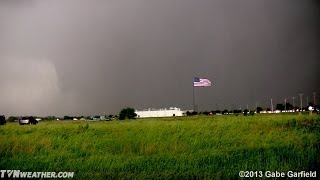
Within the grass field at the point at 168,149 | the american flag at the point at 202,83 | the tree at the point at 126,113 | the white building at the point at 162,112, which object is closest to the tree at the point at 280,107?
the white building at the point at 162,112

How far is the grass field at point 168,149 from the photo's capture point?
16.2 metres

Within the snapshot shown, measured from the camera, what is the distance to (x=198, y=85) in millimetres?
39000

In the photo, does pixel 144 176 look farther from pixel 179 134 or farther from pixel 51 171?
pixel 179 134

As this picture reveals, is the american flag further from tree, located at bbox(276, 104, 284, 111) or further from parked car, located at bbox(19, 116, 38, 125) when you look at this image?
tree, located at bbox(276, 104, 284, 111)

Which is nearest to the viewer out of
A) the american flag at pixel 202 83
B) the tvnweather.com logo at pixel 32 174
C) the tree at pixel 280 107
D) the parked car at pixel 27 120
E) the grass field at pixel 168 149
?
the tvnweather.com logo at pixel 32 174

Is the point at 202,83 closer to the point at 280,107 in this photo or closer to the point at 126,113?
the point at 126,113

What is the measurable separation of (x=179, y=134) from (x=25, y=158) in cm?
834

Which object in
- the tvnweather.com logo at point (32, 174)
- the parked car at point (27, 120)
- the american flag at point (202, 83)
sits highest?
the american flag at point (202, 83)

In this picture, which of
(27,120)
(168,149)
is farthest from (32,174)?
(27,120)

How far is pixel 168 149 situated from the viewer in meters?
20.6

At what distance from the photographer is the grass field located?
16.2 metres

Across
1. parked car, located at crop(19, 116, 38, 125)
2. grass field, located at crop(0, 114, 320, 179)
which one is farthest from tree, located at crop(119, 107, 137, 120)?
grass field, located at crop(0, 114, 320, 179)

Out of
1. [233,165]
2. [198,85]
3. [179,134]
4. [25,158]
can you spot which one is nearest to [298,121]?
[179,134]

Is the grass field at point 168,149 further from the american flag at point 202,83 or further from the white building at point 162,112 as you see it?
the white building at point 162,112
